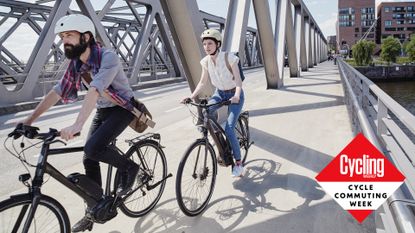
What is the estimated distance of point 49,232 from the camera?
2.51m

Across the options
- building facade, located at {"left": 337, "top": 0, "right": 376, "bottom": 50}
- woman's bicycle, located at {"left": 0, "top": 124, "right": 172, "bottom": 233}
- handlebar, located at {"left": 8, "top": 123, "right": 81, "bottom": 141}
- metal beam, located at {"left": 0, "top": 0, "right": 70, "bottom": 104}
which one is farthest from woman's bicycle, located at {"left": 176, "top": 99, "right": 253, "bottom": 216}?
building facade, located at {"left": 337, "top": 0, "right": 376, "bottom": 50}

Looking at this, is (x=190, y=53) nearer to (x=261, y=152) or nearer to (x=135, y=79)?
(x=261, y=152)

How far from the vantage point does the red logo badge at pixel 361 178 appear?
7.01 ft

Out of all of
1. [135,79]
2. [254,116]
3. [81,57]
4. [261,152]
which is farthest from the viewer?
[135,79]

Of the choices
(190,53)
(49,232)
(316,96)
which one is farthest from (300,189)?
(316,96)

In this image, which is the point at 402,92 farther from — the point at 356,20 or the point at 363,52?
the point at 356,20

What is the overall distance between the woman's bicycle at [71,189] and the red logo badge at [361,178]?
1794 millimetres

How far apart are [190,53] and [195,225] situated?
5323 mm

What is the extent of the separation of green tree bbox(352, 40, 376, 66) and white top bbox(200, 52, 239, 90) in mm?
93664

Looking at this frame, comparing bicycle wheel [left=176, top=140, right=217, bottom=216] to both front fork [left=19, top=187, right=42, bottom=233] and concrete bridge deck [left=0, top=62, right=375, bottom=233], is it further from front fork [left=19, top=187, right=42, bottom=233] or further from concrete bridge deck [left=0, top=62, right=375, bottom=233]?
front fork [left=19, top=187, right=42, bottom=233]

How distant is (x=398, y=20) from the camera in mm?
123938

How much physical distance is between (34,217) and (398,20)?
146 meters

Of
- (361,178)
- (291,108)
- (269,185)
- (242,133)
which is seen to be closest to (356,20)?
(291,108)

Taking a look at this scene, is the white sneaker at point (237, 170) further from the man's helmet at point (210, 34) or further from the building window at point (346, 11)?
the building window at point (346, 11)
